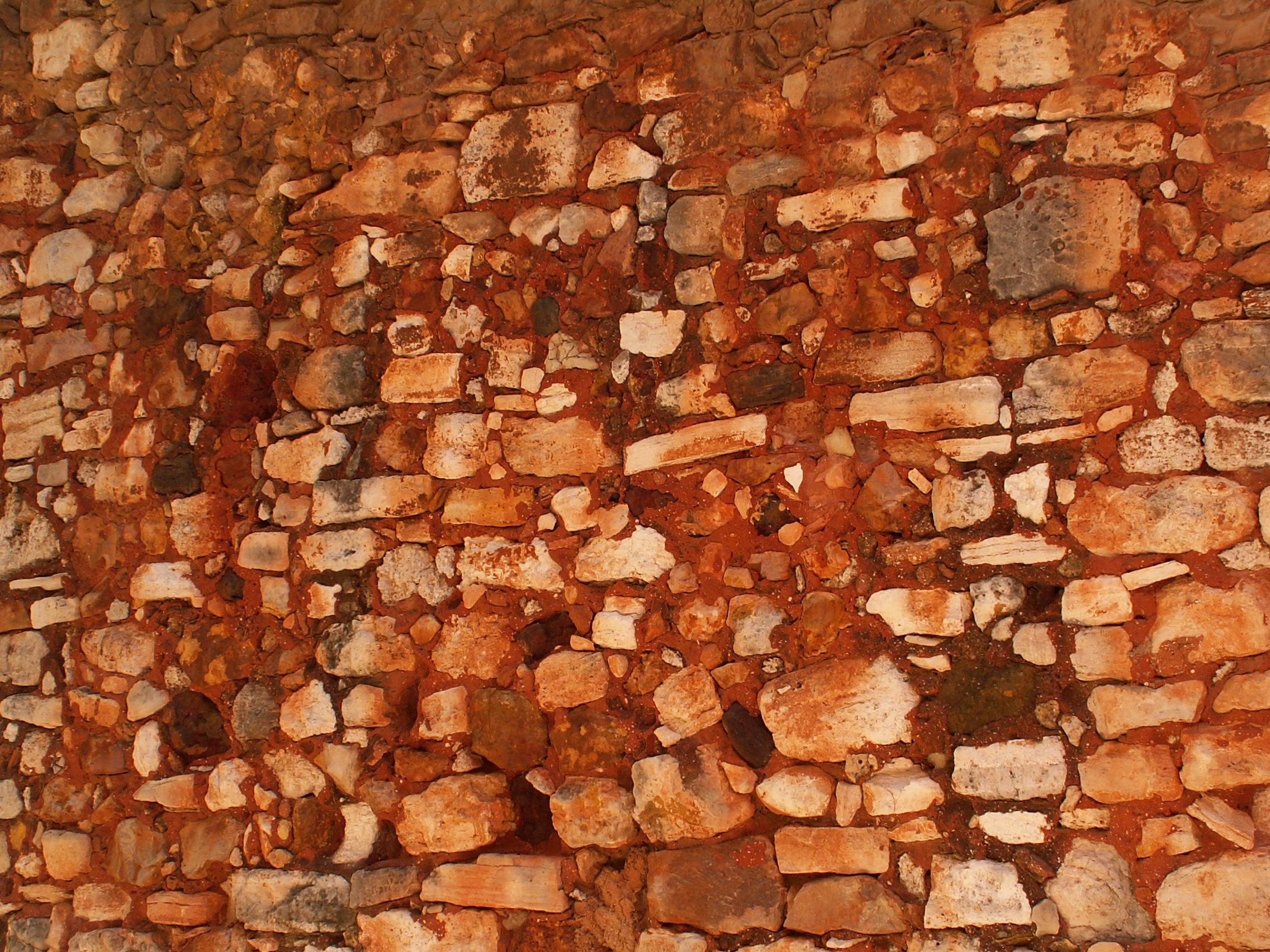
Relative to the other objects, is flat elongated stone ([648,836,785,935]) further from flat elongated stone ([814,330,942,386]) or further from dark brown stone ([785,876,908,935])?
flat elongated stone ([814,330,942,386])

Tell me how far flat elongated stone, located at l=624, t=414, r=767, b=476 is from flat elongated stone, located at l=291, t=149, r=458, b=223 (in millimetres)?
914

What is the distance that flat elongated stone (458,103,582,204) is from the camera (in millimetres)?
2893

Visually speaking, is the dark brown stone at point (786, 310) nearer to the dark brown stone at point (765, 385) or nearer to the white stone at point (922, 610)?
the dark brown stone at point (765, 385)

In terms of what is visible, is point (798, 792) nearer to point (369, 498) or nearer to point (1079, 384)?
point (1079, 384)

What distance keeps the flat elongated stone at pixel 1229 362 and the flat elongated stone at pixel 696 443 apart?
0.94 metres

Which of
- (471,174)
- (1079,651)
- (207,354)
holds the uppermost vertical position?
(471,174)

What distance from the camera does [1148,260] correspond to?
235 cm

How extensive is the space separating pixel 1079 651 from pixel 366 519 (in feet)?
6.14

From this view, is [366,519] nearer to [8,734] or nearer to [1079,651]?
[8,734]

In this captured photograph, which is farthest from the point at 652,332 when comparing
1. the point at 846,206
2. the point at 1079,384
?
the point at 1079,384

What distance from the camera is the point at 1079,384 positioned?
7.76ft

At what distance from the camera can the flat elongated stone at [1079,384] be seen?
2.33 m

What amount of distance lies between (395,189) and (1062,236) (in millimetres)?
1779

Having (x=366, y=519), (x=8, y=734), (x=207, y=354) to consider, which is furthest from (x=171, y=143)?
(x=8, y=734)
